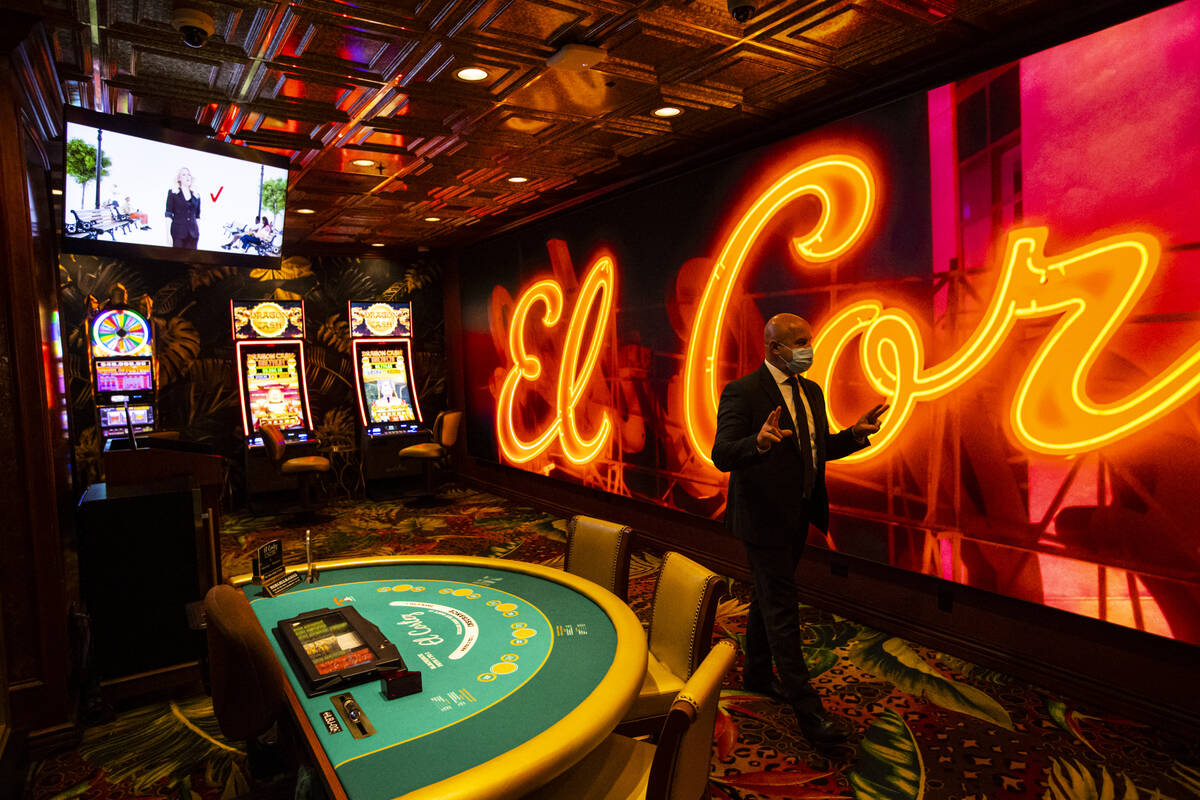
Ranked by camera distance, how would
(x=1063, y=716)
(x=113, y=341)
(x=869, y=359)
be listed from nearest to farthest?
(x=1063, y=716) < (x=869, y=359) < (x=113, y=341)

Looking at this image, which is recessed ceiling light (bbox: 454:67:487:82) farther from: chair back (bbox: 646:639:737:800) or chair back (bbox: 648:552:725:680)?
chair back (bbox: 646:639:737:800)

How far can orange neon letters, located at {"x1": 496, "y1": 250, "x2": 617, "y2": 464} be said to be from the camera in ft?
18.6

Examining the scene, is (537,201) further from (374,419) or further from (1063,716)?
(1063,716)

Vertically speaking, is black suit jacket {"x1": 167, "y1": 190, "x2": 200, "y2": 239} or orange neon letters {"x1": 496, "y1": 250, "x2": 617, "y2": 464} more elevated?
black suit jacket {"x1": 167, "y1": 190, "x2": 200, "y2": 239}

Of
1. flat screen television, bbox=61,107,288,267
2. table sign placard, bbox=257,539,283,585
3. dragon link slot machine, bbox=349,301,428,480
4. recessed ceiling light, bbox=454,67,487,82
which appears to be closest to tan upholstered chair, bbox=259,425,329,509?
dragon link slot machine, bbox=349,301,428,480

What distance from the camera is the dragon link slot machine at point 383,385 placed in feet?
24.3

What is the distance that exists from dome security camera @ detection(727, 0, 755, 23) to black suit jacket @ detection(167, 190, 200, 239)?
2.62 metres

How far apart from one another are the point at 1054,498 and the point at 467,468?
6.30 m

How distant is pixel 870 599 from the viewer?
12.4ft

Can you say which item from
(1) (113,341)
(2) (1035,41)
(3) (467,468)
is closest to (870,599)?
(2) (1035,41)

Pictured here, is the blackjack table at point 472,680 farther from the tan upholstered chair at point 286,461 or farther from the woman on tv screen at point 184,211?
the tan upholstered chair at point 286,461

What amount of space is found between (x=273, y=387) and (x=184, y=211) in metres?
3.85

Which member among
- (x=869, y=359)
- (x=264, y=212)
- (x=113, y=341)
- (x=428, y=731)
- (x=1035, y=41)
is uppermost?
(x=1035, y=41)

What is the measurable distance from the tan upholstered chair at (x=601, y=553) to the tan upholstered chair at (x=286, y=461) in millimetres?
4385
